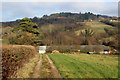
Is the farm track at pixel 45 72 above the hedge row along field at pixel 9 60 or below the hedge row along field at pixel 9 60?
below

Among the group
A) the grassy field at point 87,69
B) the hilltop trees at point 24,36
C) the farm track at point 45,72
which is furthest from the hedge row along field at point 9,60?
the hilltop trees at point 24,36

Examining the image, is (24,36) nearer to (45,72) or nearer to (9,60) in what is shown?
(45,72)

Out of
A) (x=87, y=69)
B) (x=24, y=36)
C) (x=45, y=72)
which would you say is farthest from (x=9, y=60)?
(x=24, y=36)

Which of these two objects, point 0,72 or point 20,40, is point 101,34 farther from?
point 0,72

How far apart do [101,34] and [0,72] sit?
243 ft

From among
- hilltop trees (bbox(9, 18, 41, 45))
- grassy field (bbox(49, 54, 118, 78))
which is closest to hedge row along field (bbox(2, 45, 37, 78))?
grassy field (bbox(49, 54, 118, 78))

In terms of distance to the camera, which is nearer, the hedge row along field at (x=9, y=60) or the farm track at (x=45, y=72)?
the hedge row along field at (x=9, y=60)

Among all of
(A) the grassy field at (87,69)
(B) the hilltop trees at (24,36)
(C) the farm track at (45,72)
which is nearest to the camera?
(C) the farm track at (45,72)

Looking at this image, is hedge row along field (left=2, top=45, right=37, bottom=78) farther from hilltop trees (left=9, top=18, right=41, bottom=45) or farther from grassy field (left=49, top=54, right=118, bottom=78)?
hilltop trees (left=9, top=18, right=41, bottom=45)

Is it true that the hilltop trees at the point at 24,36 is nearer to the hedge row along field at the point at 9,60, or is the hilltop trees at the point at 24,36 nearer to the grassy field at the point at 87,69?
the grassy field at the point at 87,69

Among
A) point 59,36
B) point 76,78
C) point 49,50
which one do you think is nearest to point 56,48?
point 49,50

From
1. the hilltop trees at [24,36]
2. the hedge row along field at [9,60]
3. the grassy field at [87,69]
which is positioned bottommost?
the grassy field at [87,69]

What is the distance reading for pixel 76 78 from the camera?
6578 mm

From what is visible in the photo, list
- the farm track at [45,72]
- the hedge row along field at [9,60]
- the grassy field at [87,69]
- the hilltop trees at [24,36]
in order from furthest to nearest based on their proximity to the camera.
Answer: the hilltop trees at [24,36] < the grassy field at [87,69] < the farm track at [45,72] < the hedge row along field at [9,60]
